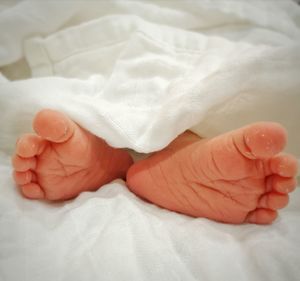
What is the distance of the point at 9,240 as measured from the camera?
47 centimetres

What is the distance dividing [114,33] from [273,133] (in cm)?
44

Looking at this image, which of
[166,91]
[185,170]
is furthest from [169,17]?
[185,170]

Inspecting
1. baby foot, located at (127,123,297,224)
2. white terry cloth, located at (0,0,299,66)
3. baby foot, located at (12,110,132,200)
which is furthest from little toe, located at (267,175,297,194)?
white terry cloth, located at (0,0,299,66)

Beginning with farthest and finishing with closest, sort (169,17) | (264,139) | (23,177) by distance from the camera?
(169,17) → (23,177) → (264,139)

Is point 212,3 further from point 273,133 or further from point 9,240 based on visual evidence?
point 9,240

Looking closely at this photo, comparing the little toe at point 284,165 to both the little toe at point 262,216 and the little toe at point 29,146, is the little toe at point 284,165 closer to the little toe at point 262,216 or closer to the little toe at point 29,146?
the little toe at point 262,216

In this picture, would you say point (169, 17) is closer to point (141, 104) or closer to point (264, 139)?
point (141, 104)

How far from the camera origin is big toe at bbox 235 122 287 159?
0.42 m

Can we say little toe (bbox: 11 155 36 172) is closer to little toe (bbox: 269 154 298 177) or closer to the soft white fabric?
the soft white fabric

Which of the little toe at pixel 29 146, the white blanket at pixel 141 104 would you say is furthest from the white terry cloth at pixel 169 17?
the little toe at pixel 29 146

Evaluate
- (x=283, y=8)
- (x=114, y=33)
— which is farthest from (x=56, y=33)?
(x=283, y=8)

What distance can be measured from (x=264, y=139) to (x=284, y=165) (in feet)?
0.19

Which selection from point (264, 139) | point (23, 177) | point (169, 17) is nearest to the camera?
point (264, 139)

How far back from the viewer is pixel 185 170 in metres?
0.52
